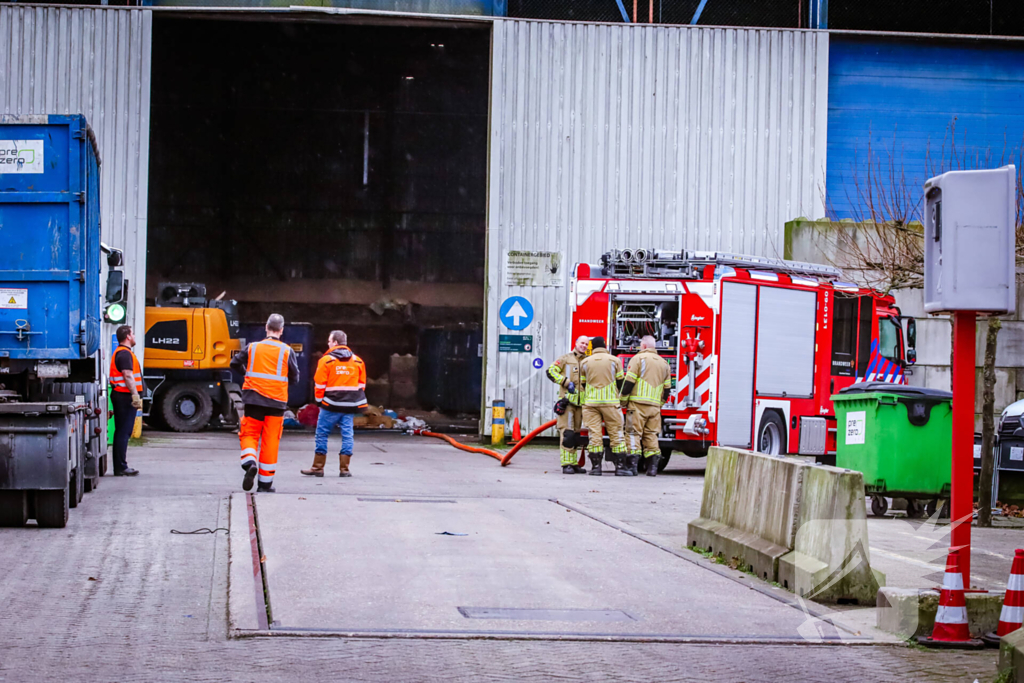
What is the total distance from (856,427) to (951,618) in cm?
570

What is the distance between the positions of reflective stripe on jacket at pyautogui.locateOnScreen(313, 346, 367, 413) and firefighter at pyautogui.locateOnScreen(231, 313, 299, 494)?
1.66 metres

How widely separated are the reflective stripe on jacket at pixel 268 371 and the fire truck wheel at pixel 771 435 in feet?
25.6

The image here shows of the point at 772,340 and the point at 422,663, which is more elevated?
the point at 772,340

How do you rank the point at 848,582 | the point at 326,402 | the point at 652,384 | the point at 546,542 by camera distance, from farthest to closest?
the point at 652,384
the point at 326,402
the point at 546,542
the point at 848,582

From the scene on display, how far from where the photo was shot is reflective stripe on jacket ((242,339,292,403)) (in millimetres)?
12695

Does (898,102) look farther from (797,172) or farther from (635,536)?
(635,536)

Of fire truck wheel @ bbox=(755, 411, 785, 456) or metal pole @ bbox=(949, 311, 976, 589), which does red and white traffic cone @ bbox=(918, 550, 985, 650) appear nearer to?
metal pole @ bbox=(949, 311, 976, 589)

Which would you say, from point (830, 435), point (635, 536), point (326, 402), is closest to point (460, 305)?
point (830, 435)

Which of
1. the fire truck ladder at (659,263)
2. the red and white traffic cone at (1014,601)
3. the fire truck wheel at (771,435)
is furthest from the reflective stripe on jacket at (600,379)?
the red and white traffic cone at (1014,601)

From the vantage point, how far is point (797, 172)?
23875 millimetres

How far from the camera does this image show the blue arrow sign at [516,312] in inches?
891

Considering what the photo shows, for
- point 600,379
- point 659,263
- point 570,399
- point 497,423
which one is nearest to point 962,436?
point 600,379

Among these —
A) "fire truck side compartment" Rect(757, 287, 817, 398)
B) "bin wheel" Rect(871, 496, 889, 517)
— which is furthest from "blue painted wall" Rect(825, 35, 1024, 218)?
"bin wheel" Rect(871, 496, 889, 517)

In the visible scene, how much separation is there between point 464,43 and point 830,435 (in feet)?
61.4
